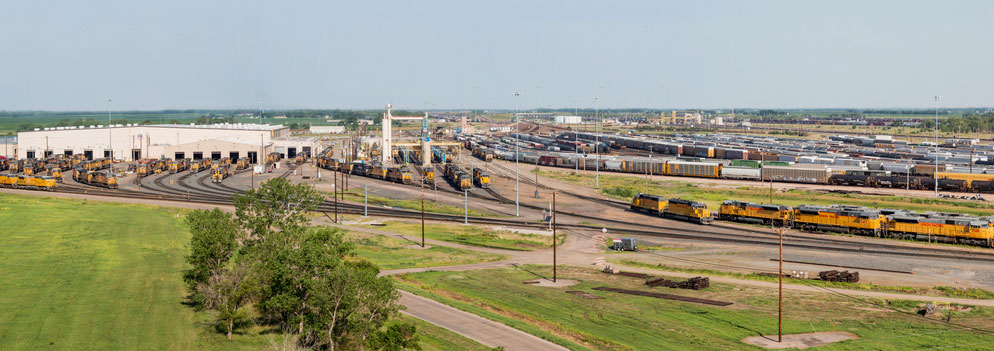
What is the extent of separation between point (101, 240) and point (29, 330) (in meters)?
30.6

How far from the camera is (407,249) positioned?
2913 inches

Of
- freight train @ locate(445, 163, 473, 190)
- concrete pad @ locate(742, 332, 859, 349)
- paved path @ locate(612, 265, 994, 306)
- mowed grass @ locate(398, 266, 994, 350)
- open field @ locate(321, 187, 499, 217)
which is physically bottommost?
concrete pad @ locate(742, 332, 859, 349)

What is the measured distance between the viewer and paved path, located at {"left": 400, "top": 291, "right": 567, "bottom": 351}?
42.4m

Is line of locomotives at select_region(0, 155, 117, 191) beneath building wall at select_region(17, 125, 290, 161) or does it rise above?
beneath

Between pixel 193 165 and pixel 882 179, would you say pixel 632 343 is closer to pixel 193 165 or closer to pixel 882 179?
pixel 882 179

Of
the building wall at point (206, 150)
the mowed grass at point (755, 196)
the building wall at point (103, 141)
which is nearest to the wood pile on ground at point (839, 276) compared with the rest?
the mowed grass at point (755, 196)

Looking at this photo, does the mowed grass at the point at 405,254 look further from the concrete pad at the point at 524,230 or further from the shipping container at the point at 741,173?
the shipping container at the point at 741,173

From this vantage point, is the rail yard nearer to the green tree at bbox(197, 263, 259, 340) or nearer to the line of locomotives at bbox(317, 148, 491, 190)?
the line of locomotives at bbox(317, 148, 491, 190)

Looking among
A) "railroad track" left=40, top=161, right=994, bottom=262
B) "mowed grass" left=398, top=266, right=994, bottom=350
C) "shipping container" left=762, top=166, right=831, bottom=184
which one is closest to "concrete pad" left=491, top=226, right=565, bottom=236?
"railroad track" left=40, top=161, right=994, bottom=262

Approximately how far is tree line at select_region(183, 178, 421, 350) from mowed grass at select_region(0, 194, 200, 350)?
9.49ft

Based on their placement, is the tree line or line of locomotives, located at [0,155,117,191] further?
line of locomotives, located at [0,155,117,191]

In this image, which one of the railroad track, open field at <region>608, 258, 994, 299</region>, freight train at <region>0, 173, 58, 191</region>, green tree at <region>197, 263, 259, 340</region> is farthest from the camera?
freight train at <region>0, 173, 58, 191</region>

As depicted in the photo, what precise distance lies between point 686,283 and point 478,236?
92.3ft

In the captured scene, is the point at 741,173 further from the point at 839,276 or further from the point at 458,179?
the point at 839,276
